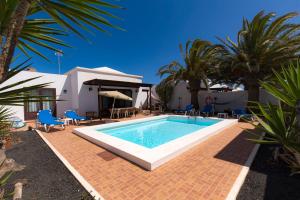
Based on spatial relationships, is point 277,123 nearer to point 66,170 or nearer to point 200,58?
point 66,170

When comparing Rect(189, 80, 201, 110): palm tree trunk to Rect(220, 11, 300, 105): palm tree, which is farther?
Rect(189, 80, 201, 110): palm tree trunk

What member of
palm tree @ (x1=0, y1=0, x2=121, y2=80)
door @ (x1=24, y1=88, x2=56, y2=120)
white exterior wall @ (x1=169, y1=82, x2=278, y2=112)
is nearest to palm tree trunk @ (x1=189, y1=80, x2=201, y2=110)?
white exterior wall @ (x1=169, y1=82, x2=278, y2=112)

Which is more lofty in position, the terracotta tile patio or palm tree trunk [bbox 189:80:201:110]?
palm tree trunk [bbox 189:80:201:110]

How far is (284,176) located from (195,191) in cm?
246

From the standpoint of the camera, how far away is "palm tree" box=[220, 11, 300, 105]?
33.9 feet

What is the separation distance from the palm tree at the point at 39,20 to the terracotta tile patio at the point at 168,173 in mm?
2791

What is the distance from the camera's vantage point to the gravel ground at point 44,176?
3.02m

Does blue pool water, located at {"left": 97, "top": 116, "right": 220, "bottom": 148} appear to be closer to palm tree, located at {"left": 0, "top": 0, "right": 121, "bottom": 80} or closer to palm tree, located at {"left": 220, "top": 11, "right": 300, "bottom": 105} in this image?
palm tree, located at {"left": 220, "top": 11, "right": 300, "bottom": 105}

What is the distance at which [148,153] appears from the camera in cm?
449

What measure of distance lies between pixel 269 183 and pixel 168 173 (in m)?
2.34

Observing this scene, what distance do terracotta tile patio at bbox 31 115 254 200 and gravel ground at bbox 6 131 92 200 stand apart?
0.34 metres

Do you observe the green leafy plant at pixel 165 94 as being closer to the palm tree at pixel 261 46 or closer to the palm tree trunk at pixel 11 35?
the palm tree at pixel 261 46

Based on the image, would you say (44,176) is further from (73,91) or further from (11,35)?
(73,91)

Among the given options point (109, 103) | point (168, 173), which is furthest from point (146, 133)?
point (109, 103)
